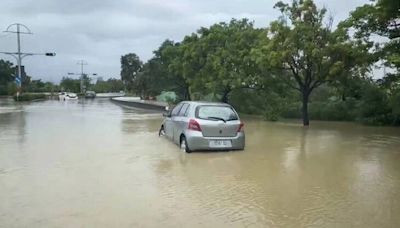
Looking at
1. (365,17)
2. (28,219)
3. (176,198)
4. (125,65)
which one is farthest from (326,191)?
(125,65)

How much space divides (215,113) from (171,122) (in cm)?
231

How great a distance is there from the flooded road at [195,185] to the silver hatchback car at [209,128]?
27 cm

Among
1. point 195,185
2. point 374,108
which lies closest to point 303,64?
point 374,108

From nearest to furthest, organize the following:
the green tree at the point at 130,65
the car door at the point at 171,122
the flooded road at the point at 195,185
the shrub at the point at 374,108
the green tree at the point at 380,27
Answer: the flooded road at the point at 195,185 < the car door at the point at 171,122 < the green tree at the point at 380,27 < the shrub at the point at 374,108 < the green tree at the point at 130,65

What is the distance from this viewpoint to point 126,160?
1137cm

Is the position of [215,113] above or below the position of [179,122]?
above

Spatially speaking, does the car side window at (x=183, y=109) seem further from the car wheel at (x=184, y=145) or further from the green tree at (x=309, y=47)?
the green tree at (x=309, y=47)

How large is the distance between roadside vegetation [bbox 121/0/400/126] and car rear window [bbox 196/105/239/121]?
4.69 m

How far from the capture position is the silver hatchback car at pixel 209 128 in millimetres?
12555

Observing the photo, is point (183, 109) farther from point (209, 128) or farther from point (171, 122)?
point (209, 128)

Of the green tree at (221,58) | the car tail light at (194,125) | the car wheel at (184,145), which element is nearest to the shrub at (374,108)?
the green tree at (221,58)

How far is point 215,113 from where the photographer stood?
1299 cm

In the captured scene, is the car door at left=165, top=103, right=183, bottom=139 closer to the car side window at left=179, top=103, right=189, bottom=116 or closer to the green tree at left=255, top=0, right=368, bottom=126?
the car side window at left=179, top=103, right=189, bottom=116

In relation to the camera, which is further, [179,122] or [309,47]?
[309,47]
